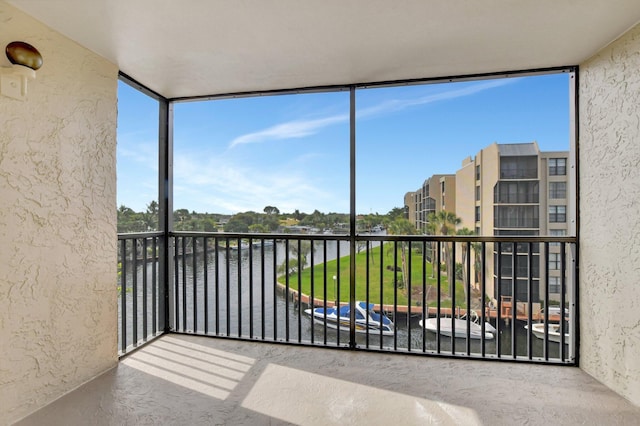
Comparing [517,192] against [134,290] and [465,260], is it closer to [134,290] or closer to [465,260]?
[465,260]

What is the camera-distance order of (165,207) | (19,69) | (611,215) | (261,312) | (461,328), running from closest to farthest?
1. (19,69)
2. (611,215)
3. (461,328)
4. (261,312)
5. (165,207)

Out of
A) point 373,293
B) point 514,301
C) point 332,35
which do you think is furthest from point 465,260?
point 332,35

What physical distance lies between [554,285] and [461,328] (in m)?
0.76

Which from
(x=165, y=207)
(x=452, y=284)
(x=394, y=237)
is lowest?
(x=452, y=284)

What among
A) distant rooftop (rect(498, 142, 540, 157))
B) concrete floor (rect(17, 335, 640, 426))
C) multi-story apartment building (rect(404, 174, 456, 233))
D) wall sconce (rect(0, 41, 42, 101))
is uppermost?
wall sconce (rect(0, 41, 42, 101))

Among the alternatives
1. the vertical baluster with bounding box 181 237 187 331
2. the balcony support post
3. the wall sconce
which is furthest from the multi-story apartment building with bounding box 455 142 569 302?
the wall sconce

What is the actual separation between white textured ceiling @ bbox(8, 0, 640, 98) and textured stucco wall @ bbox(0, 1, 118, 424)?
264 mm

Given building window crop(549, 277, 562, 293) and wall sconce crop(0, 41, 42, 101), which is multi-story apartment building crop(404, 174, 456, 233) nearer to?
building window crop(549, 277, 562, 293)

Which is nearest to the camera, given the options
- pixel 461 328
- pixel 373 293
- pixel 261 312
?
pixel 461 328

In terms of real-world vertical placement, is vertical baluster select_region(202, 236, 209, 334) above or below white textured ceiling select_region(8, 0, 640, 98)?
below

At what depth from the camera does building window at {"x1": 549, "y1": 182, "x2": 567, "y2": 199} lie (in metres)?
2.37

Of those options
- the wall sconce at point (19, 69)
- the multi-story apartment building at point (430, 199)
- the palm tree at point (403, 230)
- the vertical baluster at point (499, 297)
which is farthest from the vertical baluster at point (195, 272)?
the vertical baluster at point (499, 297)

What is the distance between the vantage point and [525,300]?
250 centimetres

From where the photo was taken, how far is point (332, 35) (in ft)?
6.21
